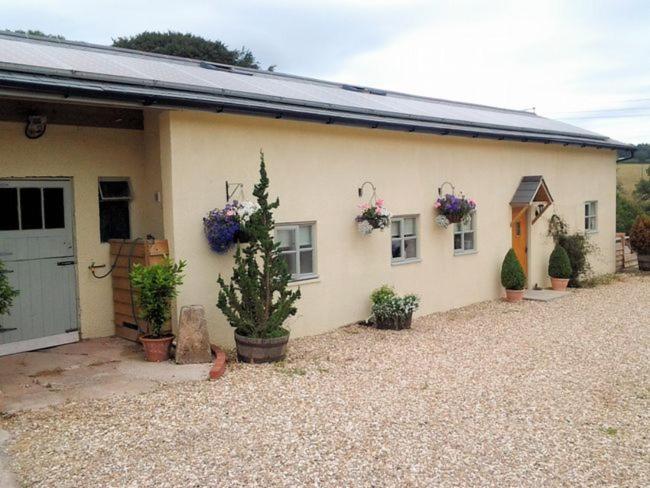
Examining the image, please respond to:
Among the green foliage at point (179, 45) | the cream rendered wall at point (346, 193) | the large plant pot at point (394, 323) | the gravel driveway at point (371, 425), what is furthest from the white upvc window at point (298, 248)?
the green foliage at point (179, 45)

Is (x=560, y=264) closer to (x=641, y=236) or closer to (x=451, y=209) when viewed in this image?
(x=451, y=209)

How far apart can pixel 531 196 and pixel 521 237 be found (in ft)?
4.13

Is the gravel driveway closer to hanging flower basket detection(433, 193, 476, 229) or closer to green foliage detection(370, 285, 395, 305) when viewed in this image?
green foliage detection(370, 285, 395, 305)

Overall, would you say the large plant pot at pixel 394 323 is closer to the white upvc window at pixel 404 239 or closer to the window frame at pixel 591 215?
the white upvc window at pixel 404 239

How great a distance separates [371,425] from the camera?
5523 mm

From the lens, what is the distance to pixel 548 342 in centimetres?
924

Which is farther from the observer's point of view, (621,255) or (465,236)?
(621,255)

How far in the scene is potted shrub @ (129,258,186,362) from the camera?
6.91 m

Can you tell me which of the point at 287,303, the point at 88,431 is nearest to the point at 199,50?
the point at 287,303

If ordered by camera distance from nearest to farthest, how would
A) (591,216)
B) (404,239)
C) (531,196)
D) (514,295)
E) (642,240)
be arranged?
1. (404,239)
2. (514,295)
3. (531,196)
4. (591,216)
5. (642,240)

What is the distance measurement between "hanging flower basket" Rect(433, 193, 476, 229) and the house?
228 millimetres

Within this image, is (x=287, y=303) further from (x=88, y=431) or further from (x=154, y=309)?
(x=88, y=431)

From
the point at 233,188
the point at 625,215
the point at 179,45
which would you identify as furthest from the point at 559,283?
the point at 179,45

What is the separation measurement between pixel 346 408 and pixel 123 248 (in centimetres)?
392
